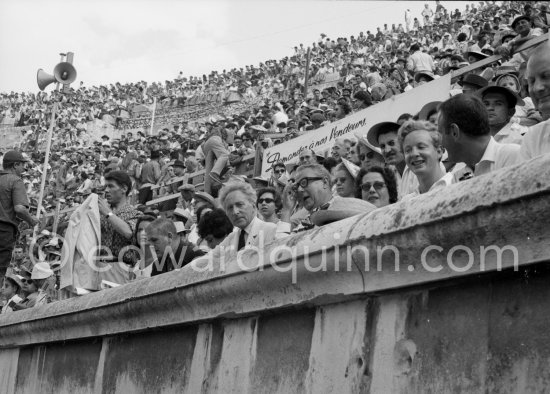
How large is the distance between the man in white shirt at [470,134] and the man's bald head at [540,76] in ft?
0.79

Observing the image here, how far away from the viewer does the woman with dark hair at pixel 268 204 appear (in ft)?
23.1

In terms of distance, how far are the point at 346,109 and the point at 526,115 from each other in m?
5.45

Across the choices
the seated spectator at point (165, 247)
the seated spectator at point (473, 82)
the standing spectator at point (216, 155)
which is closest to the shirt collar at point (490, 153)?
the seated spectator at point (165, 247)

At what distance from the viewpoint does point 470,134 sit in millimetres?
3525

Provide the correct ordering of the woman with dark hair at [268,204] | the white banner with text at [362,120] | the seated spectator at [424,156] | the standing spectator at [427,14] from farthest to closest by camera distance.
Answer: the standing spectator at [427,14], the white banner with text at [362,120], the woman with dark hair at [268,204], the seated spectator at [424,156]

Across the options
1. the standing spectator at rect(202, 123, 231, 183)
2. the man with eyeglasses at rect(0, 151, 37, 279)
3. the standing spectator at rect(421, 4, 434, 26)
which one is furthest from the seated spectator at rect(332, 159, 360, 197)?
the standing spectator at rect(421, 4, 434, 26)

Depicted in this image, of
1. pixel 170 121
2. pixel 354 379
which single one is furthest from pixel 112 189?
pixel 170 121

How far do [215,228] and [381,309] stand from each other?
3858mm

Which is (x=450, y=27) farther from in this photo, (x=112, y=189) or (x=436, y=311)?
(x=436, y=311)

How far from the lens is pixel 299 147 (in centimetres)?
1109

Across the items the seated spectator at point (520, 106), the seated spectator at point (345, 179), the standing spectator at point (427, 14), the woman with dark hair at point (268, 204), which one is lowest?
the seated spectator at point (345, 179)

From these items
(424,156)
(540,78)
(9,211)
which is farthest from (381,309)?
(9,211)

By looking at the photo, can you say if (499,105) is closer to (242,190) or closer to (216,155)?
(242,190)

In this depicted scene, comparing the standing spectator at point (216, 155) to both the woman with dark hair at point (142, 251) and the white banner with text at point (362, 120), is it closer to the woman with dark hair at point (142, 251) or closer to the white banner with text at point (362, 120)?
the white banner with text at point (362, 120)
